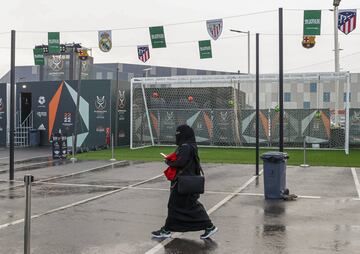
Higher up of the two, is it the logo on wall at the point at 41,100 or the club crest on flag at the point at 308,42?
the club crest on flag at the point at 308,42

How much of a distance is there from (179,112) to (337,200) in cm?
2005

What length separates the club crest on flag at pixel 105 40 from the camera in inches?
886

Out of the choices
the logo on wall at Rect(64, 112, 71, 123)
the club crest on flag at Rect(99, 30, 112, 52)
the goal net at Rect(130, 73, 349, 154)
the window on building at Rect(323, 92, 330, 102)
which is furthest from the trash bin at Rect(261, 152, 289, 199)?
the window on building at Rect(323, 92, 330, 102)

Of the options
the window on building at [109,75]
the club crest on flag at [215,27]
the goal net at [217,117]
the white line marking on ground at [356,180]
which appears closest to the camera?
the white line marking on ground at [356,180]

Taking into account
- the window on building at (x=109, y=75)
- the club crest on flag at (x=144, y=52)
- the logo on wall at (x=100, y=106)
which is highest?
the window on building at (x=109, y=75)

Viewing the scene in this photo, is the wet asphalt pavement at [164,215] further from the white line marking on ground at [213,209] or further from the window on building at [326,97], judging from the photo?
the window on building at [326,97]

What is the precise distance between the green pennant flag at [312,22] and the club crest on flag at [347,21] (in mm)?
2174

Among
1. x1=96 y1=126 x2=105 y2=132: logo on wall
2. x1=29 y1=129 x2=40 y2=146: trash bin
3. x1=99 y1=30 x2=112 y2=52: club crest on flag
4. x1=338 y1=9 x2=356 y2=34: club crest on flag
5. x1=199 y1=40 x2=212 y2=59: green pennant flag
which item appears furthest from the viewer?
x1=29 y1=129 x2=40 y2=146: trash bin

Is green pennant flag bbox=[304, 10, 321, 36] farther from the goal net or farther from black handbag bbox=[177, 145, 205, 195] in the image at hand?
black handbag bbox=[177, 145, 205, 195]

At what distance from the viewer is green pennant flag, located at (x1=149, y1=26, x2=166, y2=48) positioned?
2110cm

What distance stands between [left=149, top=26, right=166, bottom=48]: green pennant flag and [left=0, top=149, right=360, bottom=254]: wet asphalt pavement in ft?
21.5

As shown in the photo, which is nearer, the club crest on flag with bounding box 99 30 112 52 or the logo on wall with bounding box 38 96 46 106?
the club crest on flag with bounding box 99 30 112 52

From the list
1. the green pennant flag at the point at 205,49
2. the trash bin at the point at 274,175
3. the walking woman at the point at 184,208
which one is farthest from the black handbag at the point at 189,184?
the green pennant flag at the point at 205,49

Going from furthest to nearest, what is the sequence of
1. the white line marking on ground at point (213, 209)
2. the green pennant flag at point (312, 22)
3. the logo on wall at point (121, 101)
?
the logo on wall at point (121, 101), the green pennant flag at point (312, 22), the white line marking on ground at point (213, 209)
